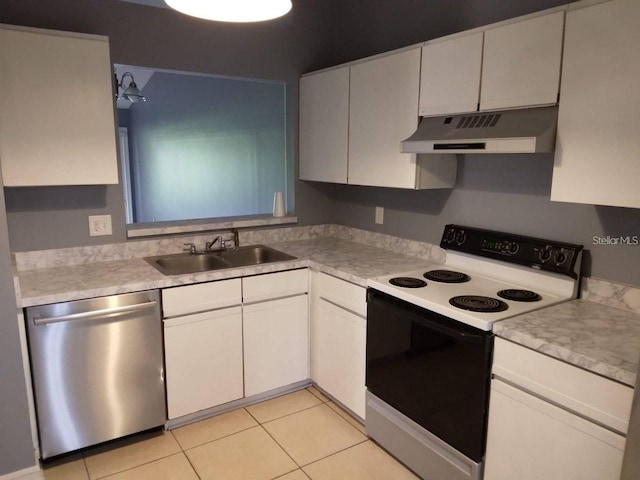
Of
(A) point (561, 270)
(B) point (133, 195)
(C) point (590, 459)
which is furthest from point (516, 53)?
(B) point (133, 195)

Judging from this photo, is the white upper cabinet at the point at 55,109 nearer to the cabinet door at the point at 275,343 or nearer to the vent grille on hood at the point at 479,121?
the cabinet door at the point at 275,343

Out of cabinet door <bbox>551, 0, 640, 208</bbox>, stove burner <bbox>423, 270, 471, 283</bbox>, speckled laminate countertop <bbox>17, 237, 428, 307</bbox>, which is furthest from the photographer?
stove burner <bbox>423, 270, 471, 283</bbox>

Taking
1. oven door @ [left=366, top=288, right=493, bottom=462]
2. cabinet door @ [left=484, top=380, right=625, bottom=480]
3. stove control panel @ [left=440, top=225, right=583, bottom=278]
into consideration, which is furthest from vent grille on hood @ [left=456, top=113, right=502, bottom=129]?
cabinet door @ [left=484, top=380, right=625, bottom=480]

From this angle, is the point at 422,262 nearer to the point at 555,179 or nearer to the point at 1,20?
the point at 555,179

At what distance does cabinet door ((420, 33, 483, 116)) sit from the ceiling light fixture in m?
1.05

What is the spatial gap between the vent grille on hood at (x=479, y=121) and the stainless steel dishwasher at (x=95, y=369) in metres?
1.76

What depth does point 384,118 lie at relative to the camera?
2.58 metres

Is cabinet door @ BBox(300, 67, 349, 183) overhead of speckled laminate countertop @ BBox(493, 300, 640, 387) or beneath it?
overhead

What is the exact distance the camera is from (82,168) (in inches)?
91.9

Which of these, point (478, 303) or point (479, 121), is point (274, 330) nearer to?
point (478, 303)

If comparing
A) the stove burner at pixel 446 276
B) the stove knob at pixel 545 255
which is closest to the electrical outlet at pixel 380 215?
the stove burner at pixel 446 276

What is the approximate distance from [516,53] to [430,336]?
1.26 m

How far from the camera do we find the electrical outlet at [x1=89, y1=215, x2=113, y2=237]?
2676 mm

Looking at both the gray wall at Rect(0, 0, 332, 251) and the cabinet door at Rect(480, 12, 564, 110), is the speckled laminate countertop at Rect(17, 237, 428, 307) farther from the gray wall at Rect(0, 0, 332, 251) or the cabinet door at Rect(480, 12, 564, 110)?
the cabinet door at Rect(480, 12, 564, 110)
